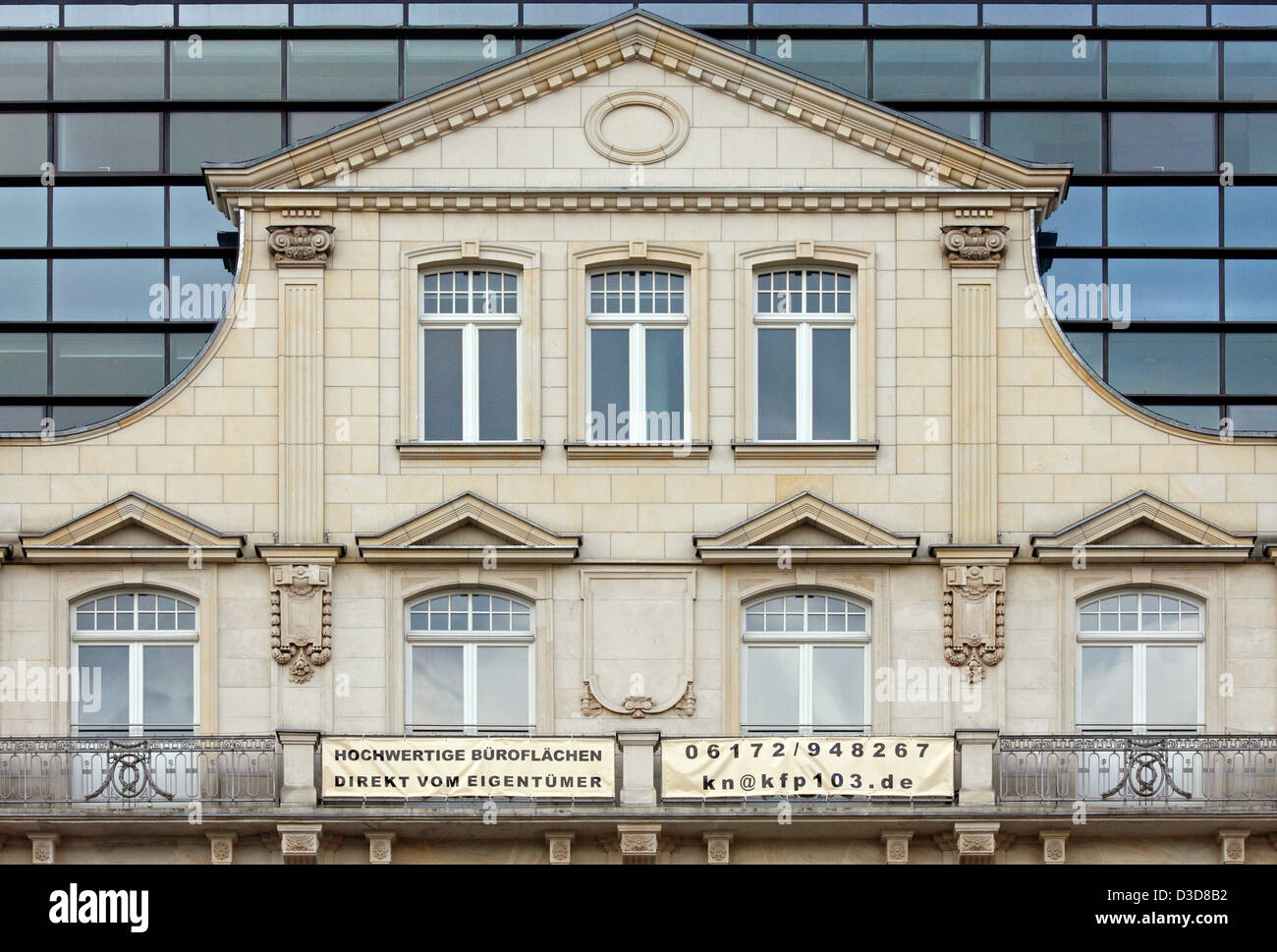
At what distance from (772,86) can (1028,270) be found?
414cm

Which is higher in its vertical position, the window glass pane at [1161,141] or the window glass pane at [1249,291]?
the window glass pane at [1161,141]

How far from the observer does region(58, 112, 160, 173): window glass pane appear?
40.7m

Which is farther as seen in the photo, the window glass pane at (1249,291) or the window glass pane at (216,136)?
the window glass pane at (1249,291)

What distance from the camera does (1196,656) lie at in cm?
3078

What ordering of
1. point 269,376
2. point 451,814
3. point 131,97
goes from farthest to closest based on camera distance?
point 131,97, point 269,376, point 451,814

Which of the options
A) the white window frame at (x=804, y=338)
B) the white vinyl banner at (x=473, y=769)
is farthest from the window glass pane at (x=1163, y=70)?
the white vinyl banner at (x=473, y=769)

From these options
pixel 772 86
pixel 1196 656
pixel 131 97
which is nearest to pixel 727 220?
pixel 772 86

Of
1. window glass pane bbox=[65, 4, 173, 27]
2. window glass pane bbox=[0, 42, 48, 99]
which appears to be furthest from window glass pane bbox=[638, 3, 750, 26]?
window glass pane bbox=[0, 42, 48, 99]

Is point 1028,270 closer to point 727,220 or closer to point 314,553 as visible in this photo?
point 727,220

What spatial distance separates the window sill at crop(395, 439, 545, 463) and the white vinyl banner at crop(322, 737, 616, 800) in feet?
12.3

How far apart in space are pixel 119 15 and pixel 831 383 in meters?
16.6

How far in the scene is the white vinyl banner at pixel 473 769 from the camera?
2912 centimetres

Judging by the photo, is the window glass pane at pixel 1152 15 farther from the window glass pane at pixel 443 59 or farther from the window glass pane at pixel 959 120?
the window glass pane at pixel 443 59

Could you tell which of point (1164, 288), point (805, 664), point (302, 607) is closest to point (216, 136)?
point (302, 607)
